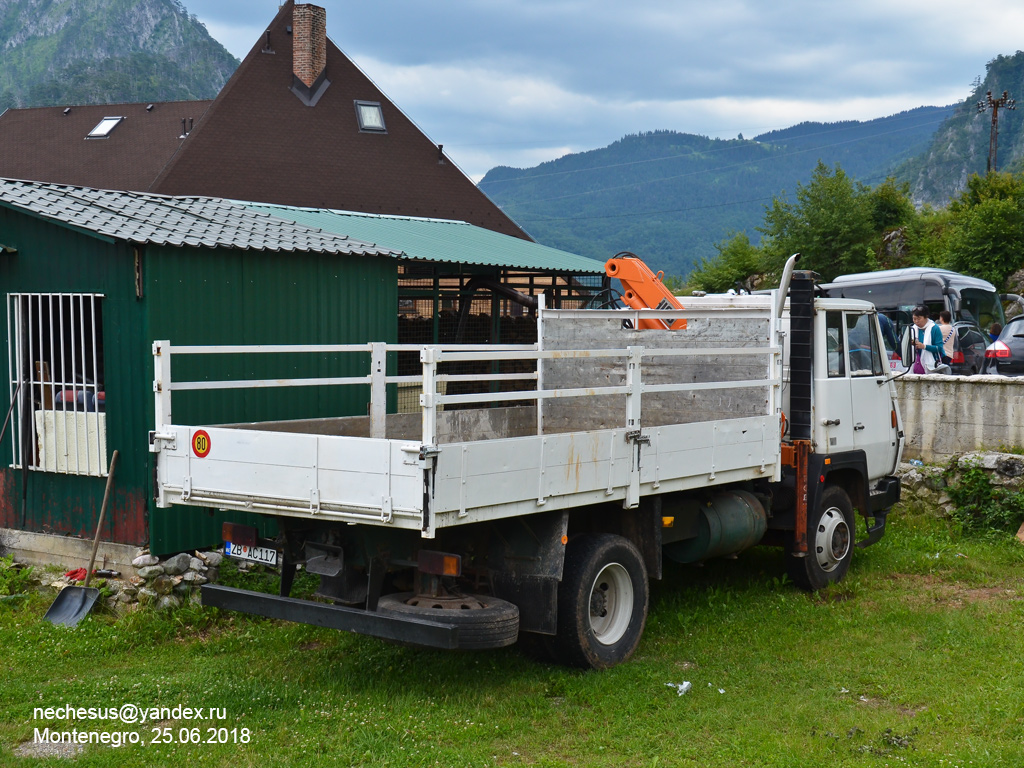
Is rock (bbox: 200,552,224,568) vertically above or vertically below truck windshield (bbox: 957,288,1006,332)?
below

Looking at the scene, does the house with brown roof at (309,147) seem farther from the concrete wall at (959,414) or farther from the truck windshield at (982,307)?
the concrete wall at (959,414)

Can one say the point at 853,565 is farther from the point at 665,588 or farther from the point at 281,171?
the point at 281,171

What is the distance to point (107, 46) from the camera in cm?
12200

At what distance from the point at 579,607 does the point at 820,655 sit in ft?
6.54

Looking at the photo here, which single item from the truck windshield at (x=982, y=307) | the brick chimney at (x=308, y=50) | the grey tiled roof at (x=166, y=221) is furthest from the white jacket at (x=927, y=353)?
the brick chimney at (x=308, y=50)

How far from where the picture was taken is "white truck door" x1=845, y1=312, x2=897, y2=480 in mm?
9227

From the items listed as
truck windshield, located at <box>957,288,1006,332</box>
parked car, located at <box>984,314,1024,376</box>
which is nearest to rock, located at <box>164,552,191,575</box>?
parked car, located at <box>984,314,1024,376</box>

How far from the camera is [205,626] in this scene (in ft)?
26.5

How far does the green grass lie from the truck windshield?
16416 millimetres

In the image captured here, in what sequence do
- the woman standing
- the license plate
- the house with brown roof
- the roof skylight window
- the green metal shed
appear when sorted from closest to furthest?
the license plate, the green metal shed, the woman standing, the house with brown roof, the roof skylight window

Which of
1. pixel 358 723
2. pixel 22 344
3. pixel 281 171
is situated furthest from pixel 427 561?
pixel 281 171

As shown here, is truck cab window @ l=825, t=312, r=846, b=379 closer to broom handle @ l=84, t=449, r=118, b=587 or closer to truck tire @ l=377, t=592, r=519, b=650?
truck tire @ l=377, t=592, r=519, b=650

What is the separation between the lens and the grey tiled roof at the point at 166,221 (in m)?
8.80

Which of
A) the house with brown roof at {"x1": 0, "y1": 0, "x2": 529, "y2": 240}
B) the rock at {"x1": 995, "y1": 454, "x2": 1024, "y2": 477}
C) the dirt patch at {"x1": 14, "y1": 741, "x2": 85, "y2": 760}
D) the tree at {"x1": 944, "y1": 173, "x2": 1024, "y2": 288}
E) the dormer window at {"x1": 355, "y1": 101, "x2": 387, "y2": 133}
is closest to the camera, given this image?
the dirt patch at {"x1": 14, "y1": 741, "x2": 85, "y2": 760}
